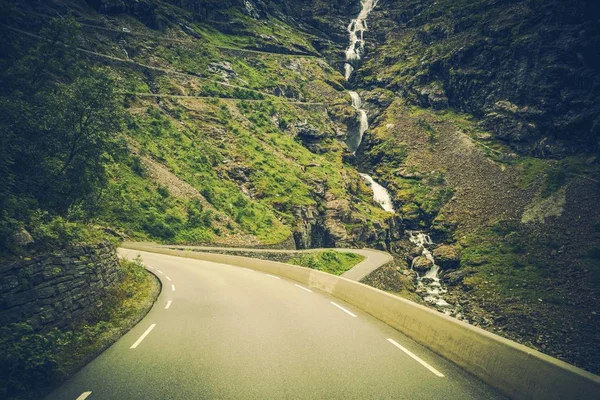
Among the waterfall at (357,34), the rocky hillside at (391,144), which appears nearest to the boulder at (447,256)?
the rocky hillside at (391,144)

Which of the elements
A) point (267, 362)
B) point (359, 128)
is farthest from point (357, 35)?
point (267, 362)

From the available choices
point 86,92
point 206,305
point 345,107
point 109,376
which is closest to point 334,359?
point 109,376

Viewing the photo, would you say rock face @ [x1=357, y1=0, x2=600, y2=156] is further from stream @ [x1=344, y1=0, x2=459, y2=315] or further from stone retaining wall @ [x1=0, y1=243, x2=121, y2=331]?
stone retaining wall @ [x1=0, y1=243, x2=121, y2=331]

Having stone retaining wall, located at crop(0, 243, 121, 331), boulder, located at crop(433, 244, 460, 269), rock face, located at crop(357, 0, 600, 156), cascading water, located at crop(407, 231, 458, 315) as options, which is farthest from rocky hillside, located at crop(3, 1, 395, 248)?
rock face, located at crop(357, 0, 600, 156)

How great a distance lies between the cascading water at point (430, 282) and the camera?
1405 inches

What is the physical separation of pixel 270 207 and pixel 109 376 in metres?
41.3

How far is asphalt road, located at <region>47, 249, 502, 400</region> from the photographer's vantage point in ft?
15.8

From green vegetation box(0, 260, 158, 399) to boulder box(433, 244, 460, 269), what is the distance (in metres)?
46.5

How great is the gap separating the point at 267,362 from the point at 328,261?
2752 centimetres

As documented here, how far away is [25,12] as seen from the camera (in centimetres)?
5547

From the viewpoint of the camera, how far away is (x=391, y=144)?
3115 inches

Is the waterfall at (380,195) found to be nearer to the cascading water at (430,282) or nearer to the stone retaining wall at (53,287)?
the cascading water at (430,282)

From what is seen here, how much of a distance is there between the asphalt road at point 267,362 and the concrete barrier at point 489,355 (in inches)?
9.2

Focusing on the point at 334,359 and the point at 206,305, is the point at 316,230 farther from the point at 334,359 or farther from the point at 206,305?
the point at 334,359
